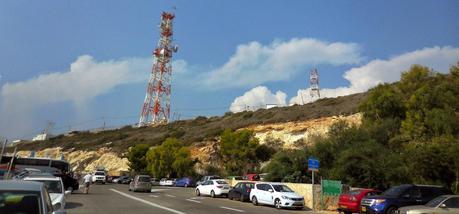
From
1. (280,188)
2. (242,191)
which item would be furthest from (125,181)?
(280,188)

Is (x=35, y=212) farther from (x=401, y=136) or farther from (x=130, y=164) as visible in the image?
(x=130, y=164)

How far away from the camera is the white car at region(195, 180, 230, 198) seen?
38625mm

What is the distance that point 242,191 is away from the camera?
3400 cm

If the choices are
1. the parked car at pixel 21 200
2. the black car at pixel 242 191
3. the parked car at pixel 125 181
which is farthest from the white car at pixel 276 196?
the parked car at pixel 125 181

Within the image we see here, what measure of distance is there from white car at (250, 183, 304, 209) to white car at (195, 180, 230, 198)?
727 centimetres

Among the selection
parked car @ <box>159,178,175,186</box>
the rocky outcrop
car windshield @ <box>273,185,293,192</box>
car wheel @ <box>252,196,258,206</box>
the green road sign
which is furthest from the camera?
parked car @ <box>159,178,175,186</box>

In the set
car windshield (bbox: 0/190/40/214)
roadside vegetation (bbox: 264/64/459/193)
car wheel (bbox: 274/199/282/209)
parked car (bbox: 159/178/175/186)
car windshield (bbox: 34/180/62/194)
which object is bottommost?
car wheel (bbox: 274/199/282/209)

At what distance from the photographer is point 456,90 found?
41656 millimetres

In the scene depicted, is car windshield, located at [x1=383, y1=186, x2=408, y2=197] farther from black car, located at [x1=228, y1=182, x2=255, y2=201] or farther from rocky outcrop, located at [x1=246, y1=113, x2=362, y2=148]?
rocky outcrop, located at [x1=246, y1=113, x2=362, y2=148]

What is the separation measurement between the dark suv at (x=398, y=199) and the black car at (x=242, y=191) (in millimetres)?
12083

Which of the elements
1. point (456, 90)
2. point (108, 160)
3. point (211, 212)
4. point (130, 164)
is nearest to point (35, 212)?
point (211, 212)

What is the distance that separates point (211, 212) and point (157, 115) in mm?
82253

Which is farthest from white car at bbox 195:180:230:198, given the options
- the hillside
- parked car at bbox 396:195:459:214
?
the hillside

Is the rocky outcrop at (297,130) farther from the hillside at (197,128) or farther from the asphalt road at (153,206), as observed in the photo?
the asphalt road at (153,206)
